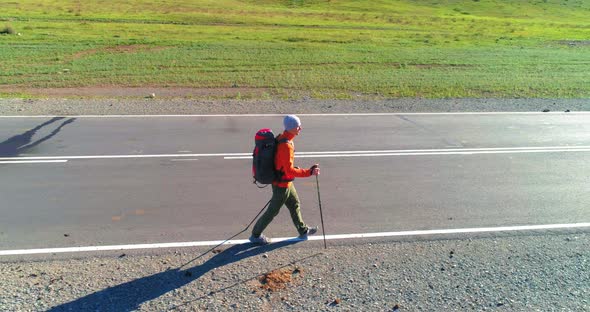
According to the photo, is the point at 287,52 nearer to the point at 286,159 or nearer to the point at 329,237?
the point at 329,237

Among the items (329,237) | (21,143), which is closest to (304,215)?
(329,237)

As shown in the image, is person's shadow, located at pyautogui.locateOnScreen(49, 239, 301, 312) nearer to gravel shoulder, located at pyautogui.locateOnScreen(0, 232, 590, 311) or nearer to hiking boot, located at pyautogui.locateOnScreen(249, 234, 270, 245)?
gravel shoulder, located at pyautogui.locateOnScreen(0, 232, 590, 311)

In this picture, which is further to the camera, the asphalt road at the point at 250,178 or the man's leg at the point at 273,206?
the asphalt road at the point at 250,178

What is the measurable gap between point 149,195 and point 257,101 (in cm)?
761

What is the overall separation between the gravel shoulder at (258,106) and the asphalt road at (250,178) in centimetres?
88

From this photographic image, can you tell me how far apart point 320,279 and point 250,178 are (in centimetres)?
356

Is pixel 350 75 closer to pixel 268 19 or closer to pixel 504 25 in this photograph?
pixel 268 19

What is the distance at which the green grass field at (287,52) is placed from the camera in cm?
1889

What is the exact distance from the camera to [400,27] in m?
40.4

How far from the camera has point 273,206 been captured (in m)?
6.26

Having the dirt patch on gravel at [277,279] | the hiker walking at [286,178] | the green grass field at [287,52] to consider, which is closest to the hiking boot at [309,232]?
the hiker walking at [286,178]

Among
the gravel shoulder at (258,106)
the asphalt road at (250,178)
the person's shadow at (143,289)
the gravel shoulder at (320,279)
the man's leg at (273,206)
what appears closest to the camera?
the person's shadow at (143,289)

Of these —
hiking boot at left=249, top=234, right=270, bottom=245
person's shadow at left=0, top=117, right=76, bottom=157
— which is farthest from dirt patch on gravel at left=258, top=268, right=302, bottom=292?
person's shadow at left=0, top=117, right=76, bottom=157

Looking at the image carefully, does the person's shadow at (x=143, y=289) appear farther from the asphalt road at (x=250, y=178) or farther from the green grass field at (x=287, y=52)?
the green grass field at (x=287, y=52)
